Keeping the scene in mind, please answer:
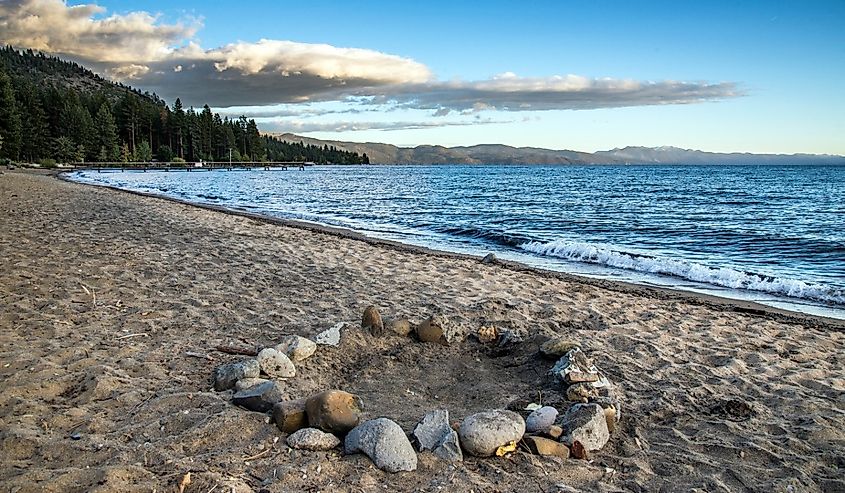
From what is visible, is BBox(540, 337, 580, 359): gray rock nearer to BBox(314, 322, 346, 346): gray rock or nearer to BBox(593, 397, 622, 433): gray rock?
BBox(593, 397, 622, 433): gray rock

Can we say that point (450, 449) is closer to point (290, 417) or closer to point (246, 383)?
point (290, 417)

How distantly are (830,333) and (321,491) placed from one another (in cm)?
832

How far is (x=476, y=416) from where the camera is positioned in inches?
178

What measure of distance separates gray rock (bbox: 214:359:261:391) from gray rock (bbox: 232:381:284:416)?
33 centimetres

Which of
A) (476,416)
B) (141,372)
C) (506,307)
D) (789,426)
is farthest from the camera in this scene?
(506,307)

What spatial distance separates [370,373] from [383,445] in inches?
76.9

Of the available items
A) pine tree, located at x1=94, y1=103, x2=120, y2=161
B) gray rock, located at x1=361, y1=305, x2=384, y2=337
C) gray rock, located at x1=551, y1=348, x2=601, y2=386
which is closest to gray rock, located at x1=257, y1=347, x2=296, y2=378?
gray rock, located at x1=361, y1=305, x2=384, y2=337

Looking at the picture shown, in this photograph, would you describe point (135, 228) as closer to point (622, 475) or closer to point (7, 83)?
point (622, 475)

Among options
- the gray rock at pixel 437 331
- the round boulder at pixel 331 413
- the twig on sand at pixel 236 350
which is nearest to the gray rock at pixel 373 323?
the gray rock at pixel 437 331

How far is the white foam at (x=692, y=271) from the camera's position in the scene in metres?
12.1

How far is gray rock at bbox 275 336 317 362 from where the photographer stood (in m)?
6.12

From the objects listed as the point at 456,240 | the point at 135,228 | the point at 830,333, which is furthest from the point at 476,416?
the point at 456,240

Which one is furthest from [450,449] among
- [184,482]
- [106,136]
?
[106,136]

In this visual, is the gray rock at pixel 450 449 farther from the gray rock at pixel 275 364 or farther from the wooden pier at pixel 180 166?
the wooden pier at pixel 180 166
